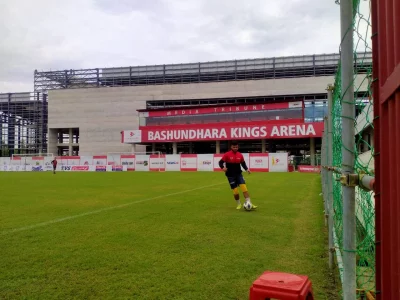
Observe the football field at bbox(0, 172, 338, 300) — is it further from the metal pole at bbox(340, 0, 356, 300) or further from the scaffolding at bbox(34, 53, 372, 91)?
the scaffolding at bbox(34, 53, 372, 91)

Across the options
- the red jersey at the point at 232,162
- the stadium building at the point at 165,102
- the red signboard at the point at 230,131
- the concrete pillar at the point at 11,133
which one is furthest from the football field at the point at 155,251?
the concrete pillar at the point at 11,133

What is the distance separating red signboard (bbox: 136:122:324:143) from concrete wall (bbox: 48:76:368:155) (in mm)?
12592

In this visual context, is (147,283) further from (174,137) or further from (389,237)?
(174,137)

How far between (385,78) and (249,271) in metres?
3.09

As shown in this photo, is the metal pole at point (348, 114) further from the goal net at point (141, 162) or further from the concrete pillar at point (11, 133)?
the concrete pillar at point (11, 133)

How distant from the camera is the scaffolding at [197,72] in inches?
2517

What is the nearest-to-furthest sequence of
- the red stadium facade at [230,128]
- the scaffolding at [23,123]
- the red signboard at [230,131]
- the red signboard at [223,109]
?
the red signboard at [230,131]
the red stadium facade at [230,128]
the red signboard at [223,109]
the scaffolding at [23,123]

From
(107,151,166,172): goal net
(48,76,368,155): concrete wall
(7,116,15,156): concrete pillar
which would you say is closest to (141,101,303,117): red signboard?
(48,76,368,155): concrete wall

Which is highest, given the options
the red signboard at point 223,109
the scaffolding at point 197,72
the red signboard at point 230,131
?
the scaffolding at point 197,72

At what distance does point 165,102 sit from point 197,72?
27.7 feet

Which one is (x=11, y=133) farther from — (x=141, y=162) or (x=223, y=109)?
(x=223, y=109)

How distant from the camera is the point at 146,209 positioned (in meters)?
9.75

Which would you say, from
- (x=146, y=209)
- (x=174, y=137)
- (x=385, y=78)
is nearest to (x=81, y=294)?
(x=385, y=78)

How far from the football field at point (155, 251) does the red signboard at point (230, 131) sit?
117 feet
